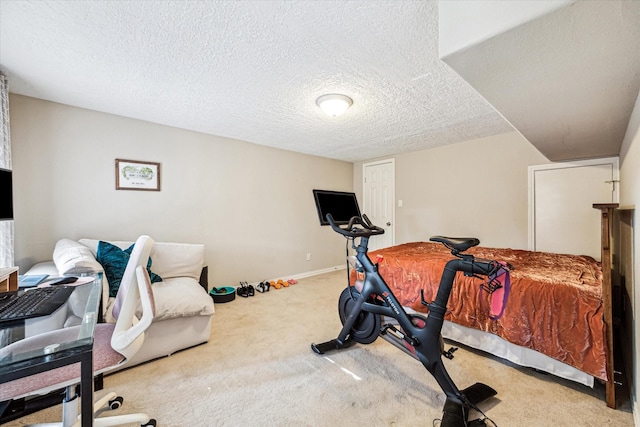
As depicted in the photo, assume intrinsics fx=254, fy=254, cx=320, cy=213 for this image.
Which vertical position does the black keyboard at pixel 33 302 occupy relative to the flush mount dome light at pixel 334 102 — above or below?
below

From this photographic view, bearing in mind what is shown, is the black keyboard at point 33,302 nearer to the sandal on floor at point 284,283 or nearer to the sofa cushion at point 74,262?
the sofa cushion at point 74,262

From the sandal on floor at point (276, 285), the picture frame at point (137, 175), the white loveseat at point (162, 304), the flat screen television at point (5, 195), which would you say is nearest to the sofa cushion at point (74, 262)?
the white loveseat at point (162, 304)

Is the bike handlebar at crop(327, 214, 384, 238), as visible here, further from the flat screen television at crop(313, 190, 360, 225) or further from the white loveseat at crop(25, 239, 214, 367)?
the white loveseat at crop(25, 239, 214, 367)

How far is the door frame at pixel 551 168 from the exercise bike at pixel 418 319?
99.2 inches

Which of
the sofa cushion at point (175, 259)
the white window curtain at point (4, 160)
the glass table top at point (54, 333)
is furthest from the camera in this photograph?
the sofa cushion at point (175, 259)

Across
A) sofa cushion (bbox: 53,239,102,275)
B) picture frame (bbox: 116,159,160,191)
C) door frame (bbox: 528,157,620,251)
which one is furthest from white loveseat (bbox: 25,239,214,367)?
door frame (bbox: 528,157,620,251)

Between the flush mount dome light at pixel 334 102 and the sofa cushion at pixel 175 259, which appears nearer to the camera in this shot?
the flush mount dome light at pixel 334 102

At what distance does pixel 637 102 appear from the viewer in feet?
4.48

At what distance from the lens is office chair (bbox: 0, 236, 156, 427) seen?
39.9 inches

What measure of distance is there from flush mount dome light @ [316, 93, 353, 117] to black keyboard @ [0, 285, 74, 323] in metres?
2.27

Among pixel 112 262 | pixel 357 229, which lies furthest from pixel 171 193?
pixel 357 229

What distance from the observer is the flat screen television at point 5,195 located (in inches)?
59.8

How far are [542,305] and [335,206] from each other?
1.62 metres

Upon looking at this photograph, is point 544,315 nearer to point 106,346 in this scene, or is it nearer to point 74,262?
point 106,346
